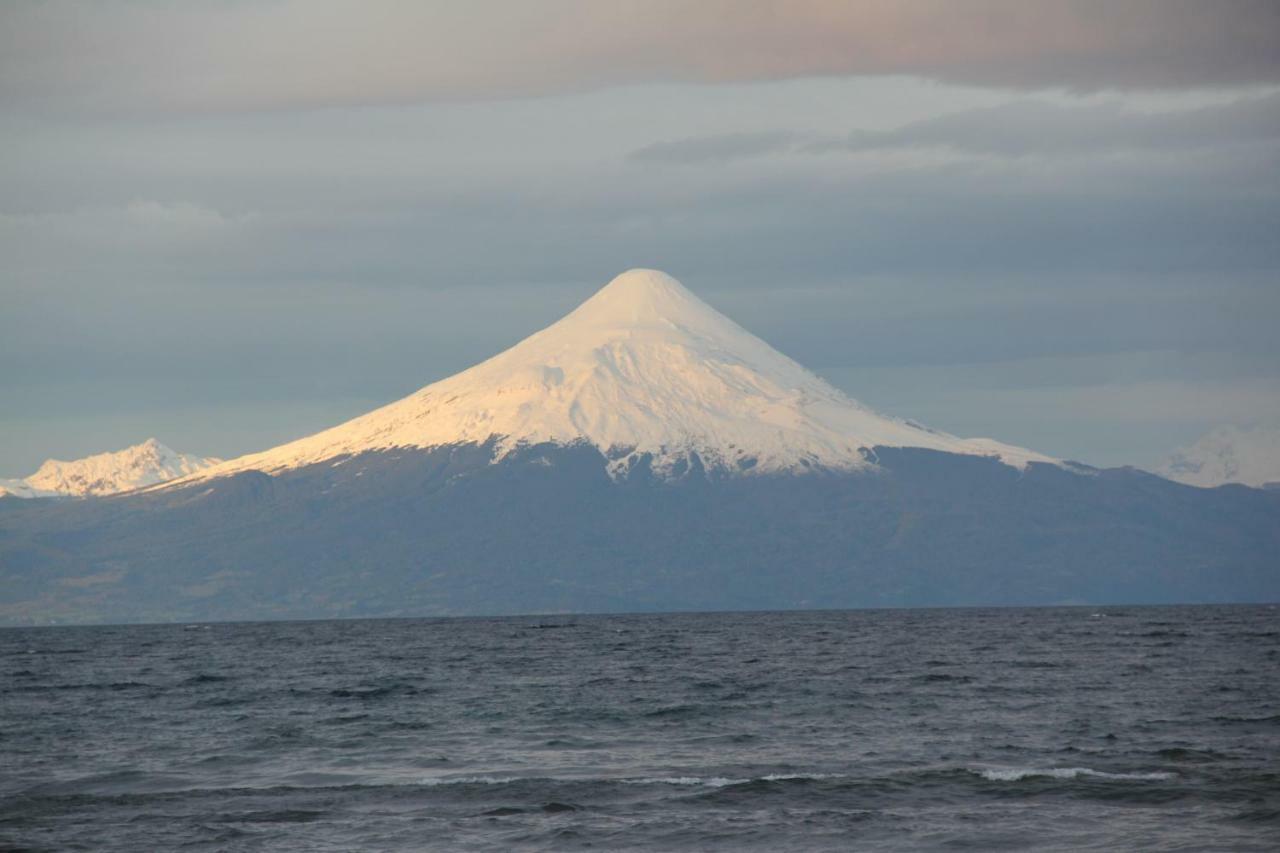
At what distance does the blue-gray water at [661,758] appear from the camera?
52.4m

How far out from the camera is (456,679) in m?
114

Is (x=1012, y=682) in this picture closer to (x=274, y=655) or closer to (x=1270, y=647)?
(x=1270, y=647)

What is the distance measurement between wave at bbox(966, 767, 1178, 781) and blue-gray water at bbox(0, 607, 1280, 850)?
6.8 inches

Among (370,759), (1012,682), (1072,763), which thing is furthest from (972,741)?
(1012,682)

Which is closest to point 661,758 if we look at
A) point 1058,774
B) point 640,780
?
point 640,780

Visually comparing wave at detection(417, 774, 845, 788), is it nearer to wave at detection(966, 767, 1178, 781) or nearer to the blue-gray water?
the blue-gray water

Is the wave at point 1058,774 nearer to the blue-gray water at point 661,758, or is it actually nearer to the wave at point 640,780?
the blue-gray water at point 661,758

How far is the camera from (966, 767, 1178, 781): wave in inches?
2361

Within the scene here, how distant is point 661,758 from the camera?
67.8m

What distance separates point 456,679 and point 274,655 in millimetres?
56640

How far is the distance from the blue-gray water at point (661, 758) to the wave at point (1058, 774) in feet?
0.57

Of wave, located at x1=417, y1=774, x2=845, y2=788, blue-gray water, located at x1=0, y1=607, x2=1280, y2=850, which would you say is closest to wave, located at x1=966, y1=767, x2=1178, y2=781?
blue-gray water, located at x1=0, y1=607, x2=1280, y2=850

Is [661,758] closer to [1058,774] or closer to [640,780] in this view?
[640,780]

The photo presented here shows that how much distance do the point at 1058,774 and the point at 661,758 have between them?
15564 mm
